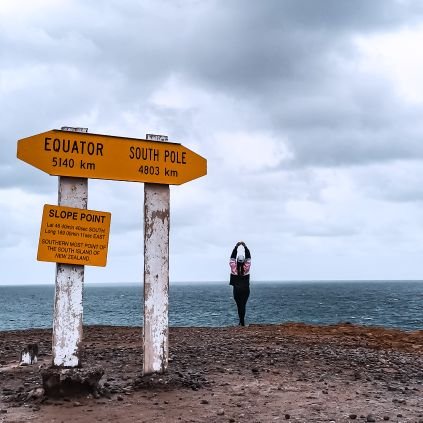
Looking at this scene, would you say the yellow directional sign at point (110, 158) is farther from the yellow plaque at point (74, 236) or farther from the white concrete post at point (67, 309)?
the yellow plaque at point (74, 236)

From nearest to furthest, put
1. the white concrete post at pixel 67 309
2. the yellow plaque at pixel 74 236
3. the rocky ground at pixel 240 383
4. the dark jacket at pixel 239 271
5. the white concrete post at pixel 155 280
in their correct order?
the rocky ground at pixel 240 383, the white concrete post at pixel 67 309, the yellow plaque at pixel 74 236, the white concrete post at pixel 155 280, the dark jacket at pixel 239 271

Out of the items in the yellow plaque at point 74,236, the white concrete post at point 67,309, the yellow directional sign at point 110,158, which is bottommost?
the white concrete post at point 67,309

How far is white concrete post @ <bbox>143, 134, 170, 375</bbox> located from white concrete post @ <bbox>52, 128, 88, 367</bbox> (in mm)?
1004

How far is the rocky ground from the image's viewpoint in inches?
256

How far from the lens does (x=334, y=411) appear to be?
21.8 feet

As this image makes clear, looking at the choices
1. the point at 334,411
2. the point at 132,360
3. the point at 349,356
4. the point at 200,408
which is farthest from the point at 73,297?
the point at 349,356

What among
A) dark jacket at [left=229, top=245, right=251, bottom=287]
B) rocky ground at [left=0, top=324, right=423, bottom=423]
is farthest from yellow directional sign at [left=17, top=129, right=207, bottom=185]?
dark jacket at [left=229, top=245, right=251, bottom=287]

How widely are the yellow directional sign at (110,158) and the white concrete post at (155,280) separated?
315 mm

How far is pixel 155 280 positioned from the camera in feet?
26.3

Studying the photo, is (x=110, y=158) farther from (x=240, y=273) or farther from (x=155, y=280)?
(x=240, y=273)

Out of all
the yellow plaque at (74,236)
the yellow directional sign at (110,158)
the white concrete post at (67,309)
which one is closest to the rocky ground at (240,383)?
the white concrete post at (67,309)

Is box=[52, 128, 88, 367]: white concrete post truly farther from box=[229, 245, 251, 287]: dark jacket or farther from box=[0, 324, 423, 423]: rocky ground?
box=[229, 245, 251, 287]: dark jacket

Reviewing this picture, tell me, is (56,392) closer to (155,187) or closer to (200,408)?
(200,408)

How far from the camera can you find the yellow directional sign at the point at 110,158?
298 inches
